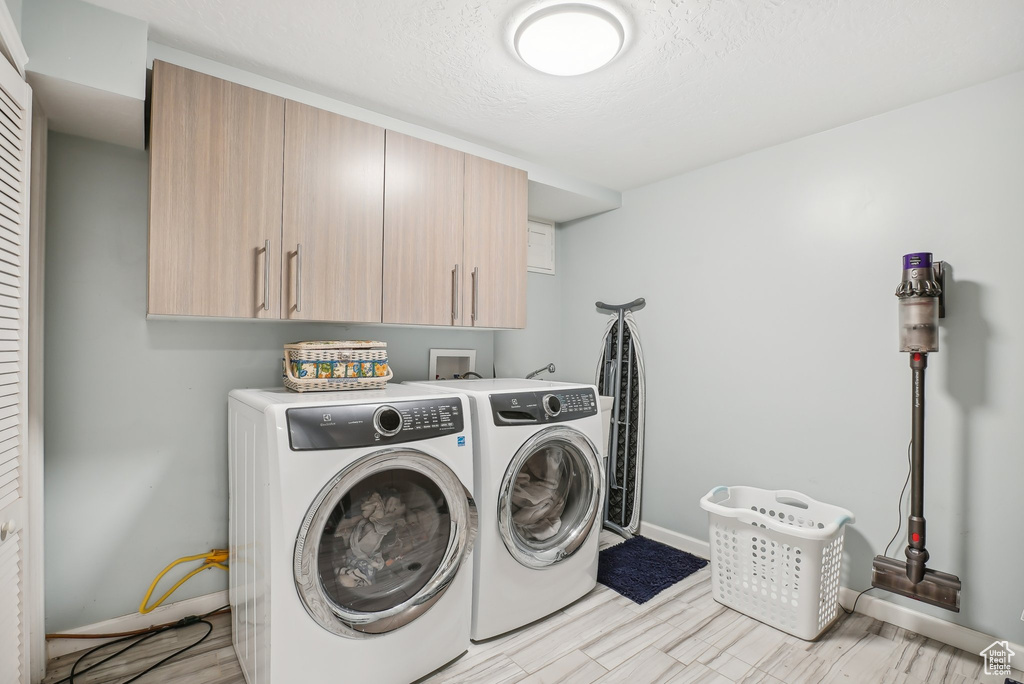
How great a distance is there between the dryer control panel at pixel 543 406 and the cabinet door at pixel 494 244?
577 millimetres

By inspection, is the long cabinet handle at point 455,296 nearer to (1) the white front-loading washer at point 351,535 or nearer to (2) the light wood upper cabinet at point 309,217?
(2) the light wood upper cabinet at point 309,217

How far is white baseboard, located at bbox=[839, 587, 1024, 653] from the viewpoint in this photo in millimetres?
1896

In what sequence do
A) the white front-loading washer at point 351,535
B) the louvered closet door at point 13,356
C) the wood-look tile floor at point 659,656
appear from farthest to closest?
the wood-look tile floor at point 659,656, the white front-loading washer at point 351,535, the louvered closet door at point 13,356

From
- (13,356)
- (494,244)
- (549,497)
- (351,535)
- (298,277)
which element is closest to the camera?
(13,356)

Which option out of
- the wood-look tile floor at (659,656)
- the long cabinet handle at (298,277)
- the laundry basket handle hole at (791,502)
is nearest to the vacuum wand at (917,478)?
the wood-look tile floor at (659,656)

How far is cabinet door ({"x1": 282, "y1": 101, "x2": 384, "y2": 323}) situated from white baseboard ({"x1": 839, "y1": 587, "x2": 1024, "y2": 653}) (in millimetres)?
2543

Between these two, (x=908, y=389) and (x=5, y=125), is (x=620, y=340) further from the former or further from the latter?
(x=5, y=125)

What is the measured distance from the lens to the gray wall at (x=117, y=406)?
6.11 ft

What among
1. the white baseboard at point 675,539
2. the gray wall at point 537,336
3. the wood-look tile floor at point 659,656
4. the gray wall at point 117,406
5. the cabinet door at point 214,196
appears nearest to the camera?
the cabinet door at point 214,196

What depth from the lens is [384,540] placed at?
165cm

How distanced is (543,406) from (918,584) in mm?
1649

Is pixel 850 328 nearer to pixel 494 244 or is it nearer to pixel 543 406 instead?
pixel 543 406

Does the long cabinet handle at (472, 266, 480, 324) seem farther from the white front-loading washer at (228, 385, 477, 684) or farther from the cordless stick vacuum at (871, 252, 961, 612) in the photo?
the cordless stick vacuum at (871, 252, 961, 612)

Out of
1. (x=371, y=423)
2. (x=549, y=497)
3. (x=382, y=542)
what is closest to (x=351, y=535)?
(x=382, y=542)
